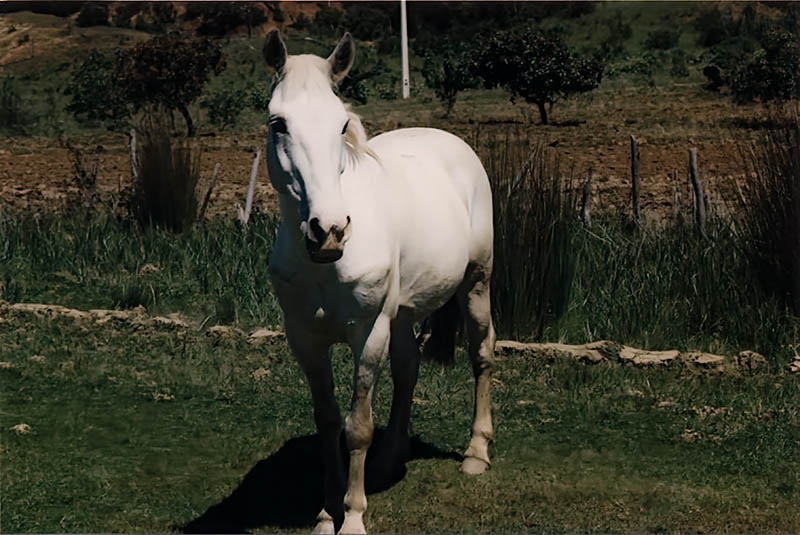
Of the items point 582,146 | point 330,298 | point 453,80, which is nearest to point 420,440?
point 330,298

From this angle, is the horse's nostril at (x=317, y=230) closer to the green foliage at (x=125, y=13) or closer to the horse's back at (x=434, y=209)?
the horse's back at (x=434, y=209)

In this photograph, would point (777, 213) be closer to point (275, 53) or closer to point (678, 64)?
point (275, 53)

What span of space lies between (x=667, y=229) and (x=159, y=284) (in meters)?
4.78

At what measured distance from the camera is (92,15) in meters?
45.2

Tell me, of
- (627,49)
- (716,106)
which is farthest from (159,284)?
(627,49)

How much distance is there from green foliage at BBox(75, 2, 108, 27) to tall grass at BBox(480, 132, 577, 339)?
125 ft

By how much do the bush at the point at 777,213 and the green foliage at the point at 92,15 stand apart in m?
38.6

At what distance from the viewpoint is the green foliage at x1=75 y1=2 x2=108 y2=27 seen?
145 feet

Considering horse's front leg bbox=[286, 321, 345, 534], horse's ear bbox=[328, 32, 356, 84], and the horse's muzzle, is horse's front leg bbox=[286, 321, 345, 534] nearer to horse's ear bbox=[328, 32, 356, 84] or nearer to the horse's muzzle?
the horse's muzzle

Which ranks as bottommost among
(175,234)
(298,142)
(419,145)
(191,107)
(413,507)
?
(191,107)

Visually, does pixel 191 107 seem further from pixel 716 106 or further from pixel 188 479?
pixel 188 479

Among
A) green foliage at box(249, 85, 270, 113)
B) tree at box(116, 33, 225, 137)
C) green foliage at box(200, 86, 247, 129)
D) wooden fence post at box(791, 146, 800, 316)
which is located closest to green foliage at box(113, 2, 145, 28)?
green foliage at box(249, 85, 270, 113)

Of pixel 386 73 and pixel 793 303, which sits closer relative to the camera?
pixel 793 303

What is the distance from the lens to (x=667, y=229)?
10.8m
